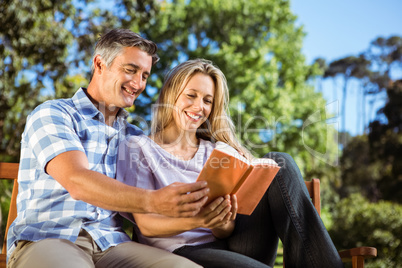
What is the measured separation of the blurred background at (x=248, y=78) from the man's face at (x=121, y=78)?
258 centimetres

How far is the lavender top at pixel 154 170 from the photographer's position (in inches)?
75.0

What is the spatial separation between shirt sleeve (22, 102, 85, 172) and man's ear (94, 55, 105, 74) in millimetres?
406

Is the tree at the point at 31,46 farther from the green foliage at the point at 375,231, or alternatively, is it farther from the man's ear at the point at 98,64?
the green foliage at the point at 375,231

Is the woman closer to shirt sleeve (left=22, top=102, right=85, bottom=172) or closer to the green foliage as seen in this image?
shirt sleeve (left=22, top=102, right=85, bottom=172)

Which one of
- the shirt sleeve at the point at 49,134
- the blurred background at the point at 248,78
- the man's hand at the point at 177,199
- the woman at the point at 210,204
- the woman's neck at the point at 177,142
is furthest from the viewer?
the blurred background at the point at 248,78

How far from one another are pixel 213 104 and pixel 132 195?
1096 millimetres

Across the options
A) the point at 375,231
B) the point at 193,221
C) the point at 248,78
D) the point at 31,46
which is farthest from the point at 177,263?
the point at 248,78

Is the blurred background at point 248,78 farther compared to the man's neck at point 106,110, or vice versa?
the blurred background at point 248,78

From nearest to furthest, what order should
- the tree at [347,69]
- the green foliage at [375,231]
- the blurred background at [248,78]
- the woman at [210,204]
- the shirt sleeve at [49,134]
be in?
the shirt sleeve at [49,134] → the woman at [210,204] → the blurred background at [248,78] → the green foliage at [375,231] → the tree at [347,69]

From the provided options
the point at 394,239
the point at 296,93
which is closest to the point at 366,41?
the point at 296,93

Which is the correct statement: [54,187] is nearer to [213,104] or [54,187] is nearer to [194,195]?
[194,195]

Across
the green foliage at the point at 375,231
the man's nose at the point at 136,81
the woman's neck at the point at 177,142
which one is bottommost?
the green foliage at the point at 375,231

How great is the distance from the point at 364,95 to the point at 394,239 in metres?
24.8

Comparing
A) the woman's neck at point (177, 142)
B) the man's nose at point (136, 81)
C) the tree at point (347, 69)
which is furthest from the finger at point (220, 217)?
the tree at point (347, 69)
